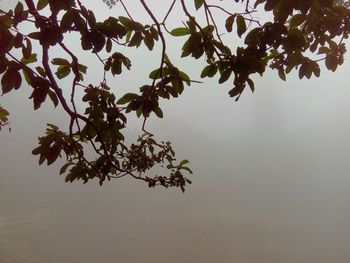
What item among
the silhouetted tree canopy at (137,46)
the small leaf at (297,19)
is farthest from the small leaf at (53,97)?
the small leaf at (297,19)

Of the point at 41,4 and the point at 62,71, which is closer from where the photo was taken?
the point at 41,4

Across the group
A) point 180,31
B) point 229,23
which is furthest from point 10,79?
point 229,23

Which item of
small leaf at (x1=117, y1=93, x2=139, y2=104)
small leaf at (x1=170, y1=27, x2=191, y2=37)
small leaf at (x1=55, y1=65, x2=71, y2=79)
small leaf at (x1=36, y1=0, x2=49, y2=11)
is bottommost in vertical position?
small leaf at (x1=117, y1=93, x2=139, y2=104)

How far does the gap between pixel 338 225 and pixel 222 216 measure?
6210 millimetres

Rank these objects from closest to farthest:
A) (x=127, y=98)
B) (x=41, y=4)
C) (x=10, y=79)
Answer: (x=10, y=79)
(x=41, y=4)
(x=127, y=98)

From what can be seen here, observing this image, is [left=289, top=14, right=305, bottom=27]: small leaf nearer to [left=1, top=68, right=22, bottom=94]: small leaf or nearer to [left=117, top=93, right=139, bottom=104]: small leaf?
[left=117, top=93, right=139, bottom=104]: small leaf

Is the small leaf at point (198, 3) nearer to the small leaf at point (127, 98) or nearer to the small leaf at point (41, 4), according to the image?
the small leaf at point (127, 98)

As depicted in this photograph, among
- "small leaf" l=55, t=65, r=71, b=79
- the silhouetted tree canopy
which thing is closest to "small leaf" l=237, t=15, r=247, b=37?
the silhouetted tree canopy

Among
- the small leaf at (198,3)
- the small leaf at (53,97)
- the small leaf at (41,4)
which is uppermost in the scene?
the small leaf at (198,3)

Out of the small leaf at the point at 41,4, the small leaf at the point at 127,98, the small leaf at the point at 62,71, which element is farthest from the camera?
the small leaf at the point at 62,71

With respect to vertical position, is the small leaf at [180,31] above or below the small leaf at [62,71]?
above

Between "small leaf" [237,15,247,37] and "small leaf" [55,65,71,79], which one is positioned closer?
"small leaf" [237,15,247,37]

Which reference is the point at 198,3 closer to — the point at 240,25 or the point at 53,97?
the point at 240,25

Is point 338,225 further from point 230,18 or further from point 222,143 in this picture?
point 230,18
